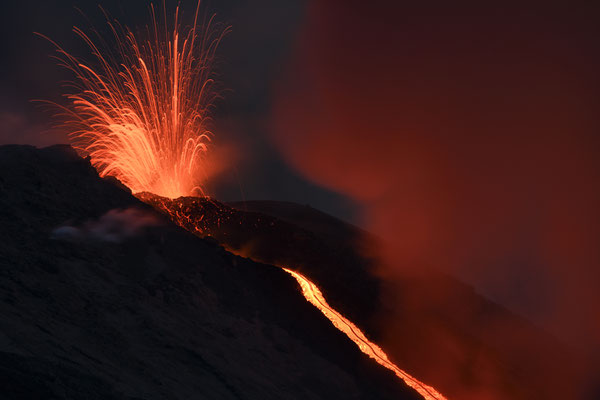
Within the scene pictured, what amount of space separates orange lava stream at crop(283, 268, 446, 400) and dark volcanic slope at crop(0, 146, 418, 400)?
737 millimetres

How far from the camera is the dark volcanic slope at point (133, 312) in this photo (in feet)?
21.5

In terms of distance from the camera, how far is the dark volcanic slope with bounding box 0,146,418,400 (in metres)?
6.56

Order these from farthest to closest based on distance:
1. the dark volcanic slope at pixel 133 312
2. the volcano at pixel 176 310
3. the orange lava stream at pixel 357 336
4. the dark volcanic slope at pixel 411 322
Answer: the dark volcanic slope at pixel 411 322
the orange lava stream at pixel 357 336
the volcano at pixel 176 310
the dark volcanic slope at pixel 133 312

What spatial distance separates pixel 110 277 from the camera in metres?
10.1

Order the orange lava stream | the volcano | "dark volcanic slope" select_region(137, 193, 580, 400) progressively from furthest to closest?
"dark volcanic slope" select_region(137, 193, 580, 400), the orange lava stream, the volcano

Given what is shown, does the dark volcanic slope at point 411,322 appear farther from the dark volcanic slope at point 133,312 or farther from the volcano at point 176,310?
the dark volcanic slope at point 133,312

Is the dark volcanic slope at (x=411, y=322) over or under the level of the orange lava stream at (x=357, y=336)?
over

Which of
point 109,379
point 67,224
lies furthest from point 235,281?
point 109,379

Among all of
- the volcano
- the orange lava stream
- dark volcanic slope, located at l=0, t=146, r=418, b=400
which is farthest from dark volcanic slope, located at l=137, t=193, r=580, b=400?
dark volcanic slope, located at l=0, t=146, r=418, b=400

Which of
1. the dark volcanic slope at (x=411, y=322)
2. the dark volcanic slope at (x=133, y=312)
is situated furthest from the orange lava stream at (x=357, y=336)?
the dark volcanic slope at (x=133, y=312)

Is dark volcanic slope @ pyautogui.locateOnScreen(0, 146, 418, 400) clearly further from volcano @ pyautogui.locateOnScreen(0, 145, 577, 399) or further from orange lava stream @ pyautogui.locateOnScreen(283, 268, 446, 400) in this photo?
orange lava stream @ pyautogui.locateOnScreen(283, 268, 446, 400)

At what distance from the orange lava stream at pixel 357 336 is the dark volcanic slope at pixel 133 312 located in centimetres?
74

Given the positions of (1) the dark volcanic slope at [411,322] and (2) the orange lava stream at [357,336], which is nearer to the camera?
(2) the orange lava stream at [357,336]

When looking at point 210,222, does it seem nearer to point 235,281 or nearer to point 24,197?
point 235,281
